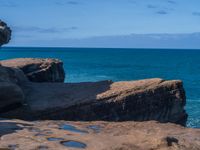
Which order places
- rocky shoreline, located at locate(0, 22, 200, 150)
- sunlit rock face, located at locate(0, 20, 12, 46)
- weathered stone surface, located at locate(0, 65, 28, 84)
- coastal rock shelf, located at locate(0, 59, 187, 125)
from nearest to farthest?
rocky shoreline, located at locate(0, 22, 200, 150) → coastal rock shelf, located at locate(0, 59, 187, 125) → weathered stone surface, located at locate(0, 65, 28, 84) → sunlit rock face, located at locate(0, 20, 12, 46)

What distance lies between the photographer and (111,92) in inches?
861

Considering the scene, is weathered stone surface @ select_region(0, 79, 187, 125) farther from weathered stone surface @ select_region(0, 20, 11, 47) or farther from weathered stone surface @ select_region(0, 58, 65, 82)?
weathered stone surface @ select_region(0, 58, 65, 82)

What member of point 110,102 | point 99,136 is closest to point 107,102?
point 110,102

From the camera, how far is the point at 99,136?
1455cm

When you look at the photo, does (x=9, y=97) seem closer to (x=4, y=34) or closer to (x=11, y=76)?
(x=11, y=76)

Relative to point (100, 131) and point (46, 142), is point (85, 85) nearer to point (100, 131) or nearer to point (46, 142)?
point (100, 131)

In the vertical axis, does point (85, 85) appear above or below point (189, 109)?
above

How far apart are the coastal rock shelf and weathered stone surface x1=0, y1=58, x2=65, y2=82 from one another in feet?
16.2

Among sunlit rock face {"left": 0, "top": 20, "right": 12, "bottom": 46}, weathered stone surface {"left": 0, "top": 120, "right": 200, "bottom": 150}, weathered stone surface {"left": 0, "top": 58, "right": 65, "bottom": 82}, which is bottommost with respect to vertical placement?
weathered stone surface {"left": 0, "top": 120, "right": 200, "bottom": 150}

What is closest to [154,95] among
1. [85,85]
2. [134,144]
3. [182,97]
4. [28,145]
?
[182,97]

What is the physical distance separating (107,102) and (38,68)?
8983 millimetres

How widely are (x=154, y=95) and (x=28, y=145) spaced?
9841 millimetres

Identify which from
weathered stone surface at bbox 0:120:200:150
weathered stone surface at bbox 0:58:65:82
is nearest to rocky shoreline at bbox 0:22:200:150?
weathered stone surface at bbox 0:120:200:150

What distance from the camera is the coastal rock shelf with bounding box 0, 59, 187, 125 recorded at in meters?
20.7
